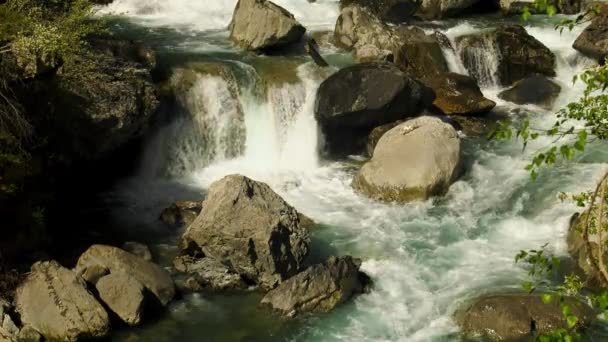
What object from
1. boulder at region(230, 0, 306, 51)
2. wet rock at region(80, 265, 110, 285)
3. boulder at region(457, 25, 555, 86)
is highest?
boulder at region(230, 0, 306, 51)

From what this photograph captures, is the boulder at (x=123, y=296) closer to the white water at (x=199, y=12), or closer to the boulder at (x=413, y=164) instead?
the boulder at (x=413, y=164)

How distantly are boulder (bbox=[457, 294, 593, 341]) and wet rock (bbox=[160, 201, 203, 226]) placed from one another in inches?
280

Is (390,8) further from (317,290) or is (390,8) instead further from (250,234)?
(317,290)

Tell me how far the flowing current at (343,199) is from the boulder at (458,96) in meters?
1.26

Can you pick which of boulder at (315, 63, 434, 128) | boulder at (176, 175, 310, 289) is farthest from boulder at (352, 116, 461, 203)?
boulder at (176, 175, 310, 289)

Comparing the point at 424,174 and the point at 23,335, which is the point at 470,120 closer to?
the point at 424,174

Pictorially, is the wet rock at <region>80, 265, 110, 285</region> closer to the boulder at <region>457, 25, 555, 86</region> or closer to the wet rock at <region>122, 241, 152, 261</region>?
the wet rock at <region>122, 241, 152, 261</region>

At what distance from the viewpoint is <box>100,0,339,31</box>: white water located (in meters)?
26.5

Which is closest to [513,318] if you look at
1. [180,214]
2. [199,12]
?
[180,214]

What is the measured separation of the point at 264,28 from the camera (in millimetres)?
22891

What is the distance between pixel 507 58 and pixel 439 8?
464cm

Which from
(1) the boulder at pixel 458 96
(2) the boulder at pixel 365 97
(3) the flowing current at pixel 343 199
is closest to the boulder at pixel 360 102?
(2) the boulder at pixel 365 97

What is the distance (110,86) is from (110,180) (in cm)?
281

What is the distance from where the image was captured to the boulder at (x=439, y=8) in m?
28.0
